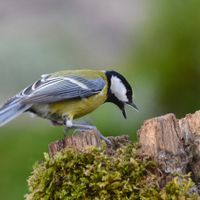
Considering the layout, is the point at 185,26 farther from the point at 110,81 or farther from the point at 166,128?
the point at 166,128

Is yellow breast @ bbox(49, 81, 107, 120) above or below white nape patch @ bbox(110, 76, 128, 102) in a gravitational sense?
below

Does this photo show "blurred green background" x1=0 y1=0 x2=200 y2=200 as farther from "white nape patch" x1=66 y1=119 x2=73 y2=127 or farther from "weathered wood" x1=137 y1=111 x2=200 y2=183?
"weathered wood" x1=137 y1=111 x2=200 y2=183

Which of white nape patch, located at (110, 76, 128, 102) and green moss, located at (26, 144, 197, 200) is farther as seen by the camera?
white nape patch, located at (110, 76, 128, 102)

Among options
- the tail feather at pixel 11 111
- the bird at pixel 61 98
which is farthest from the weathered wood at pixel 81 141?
the tail feather at pixel 11 111

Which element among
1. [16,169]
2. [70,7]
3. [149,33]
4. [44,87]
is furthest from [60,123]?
[70,7]

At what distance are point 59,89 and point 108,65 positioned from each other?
6.22 ft

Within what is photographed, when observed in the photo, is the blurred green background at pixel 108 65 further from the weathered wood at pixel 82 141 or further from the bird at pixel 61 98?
the weathered wood at pixel 82 141

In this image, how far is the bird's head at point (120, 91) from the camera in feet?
6.95

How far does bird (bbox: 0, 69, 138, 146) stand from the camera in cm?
160

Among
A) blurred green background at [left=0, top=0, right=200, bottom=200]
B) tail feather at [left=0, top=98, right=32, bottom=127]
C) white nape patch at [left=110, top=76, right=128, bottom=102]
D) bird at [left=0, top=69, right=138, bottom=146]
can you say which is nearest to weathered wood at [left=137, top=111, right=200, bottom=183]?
bird at [left=0, top=69, right=138, bottom=146]

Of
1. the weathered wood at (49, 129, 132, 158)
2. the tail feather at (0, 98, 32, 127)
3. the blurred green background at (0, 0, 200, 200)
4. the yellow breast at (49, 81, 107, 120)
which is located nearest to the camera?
the weathered wood at (49, 129, 132, 158)

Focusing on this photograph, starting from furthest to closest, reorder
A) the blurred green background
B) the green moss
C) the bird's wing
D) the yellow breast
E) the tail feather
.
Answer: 1. the blurred green background
2. the yellow breast
3. the bird's wing
4. the tail feather
5. the green moss

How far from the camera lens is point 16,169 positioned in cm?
242

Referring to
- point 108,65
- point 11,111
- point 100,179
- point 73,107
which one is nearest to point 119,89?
point 73,107
